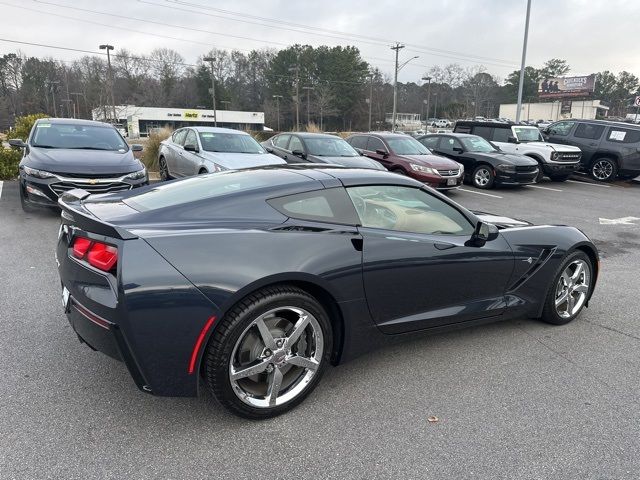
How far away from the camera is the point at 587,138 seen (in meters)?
15.2

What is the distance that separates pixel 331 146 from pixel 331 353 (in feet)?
29.0

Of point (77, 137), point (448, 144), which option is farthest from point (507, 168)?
point (77, 137)

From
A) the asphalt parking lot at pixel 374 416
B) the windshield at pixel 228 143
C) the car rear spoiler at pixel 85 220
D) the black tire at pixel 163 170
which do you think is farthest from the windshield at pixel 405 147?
the car rear spoiler at pixel 85 220

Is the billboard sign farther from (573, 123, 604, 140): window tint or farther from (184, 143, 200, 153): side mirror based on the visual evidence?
(184, 143, 200, 153): side mirror

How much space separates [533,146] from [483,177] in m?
2.70

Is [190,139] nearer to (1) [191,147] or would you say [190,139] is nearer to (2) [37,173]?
(1) [191,147]

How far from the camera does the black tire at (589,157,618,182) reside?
14.7 meters

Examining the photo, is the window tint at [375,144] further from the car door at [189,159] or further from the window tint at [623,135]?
the window tint at [623,135]

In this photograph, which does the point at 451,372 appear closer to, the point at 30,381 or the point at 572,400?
the point at 572,400

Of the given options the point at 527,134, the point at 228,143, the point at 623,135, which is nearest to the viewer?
the point at 228,143

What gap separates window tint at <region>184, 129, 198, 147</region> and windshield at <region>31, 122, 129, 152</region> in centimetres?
156

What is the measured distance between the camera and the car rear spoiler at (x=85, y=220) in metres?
2.34

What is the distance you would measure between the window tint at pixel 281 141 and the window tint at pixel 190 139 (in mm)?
2454

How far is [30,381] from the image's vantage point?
2.86 m
